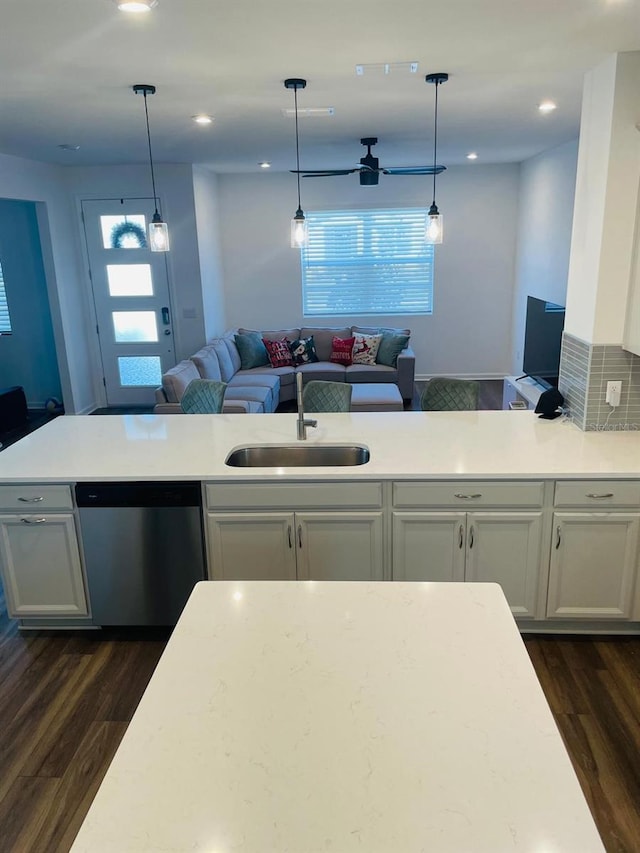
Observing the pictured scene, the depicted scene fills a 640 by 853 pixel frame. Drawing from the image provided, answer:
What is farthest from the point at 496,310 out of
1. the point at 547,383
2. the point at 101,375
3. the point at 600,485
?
the point at 600,485

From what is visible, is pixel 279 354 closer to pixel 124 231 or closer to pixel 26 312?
pixel 124 231

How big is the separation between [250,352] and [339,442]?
4.54m

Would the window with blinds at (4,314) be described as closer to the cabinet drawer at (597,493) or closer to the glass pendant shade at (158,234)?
the glass pendant shade at (158,234)

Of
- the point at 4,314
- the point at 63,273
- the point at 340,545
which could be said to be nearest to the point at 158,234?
the point at 340,545

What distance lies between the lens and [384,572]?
2926 millimetres

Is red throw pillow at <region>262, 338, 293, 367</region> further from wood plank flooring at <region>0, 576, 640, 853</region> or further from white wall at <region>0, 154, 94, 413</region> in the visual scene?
wood plank flooring at <region>0, 576, 640, 853</region>

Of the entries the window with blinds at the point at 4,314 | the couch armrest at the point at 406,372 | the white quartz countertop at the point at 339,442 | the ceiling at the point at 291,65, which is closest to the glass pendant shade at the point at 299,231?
the ceiling at the point at 291,65

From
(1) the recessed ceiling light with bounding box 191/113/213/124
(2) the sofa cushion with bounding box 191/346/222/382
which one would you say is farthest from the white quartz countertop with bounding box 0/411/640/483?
(2) the sofa cushion with bounding box 191/346/222/382

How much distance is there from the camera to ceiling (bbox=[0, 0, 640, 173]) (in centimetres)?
232

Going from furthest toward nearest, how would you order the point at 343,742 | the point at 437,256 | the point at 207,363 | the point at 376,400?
the point at 437,256 < the point at 207,363 < the point at 376,400 < the point at 343,742

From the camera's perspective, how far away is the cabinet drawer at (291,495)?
9.24 ft

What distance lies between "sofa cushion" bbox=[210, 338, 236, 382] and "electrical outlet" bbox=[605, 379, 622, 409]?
4332 mm

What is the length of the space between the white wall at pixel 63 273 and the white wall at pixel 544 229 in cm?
510

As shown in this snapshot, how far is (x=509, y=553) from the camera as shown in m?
2.88
